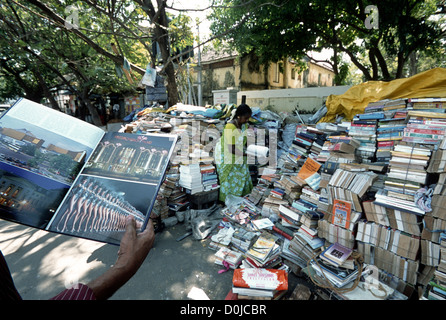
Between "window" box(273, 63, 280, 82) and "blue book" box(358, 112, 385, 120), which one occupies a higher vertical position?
"window" box(273, 63, 280, 82)

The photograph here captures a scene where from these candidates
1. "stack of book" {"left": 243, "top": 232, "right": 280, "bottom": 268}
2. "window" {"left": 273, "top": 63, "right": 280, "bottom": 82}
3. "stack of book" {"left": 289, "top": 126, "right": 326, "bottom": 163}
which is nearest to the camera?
"stack of book" {"left": 243, "top": 232, "right": 280, "bottom": 268}

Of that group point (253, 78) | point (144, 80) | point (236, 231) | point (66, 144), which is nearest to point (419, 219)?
point (236, 231)

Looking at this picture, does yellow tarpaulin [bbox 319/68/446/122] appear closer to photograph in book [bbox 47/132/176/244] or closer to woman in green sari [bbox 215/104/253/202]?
woman in green sari [bbox 215/104/253/202]

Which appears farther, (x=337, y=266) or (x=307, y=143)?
(x=307, y=143)

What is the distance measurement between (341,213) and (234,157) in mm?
2201

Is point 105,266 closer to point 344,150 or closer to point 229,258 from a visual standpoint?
point 229,258

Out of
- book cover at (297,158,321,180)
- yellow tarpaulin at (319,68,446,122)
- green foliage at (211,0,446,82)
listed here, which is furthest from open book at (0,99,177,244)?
green foliage at (211,0,446,82)

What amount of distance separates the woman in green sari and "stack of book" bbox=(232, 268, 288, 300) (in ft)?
7.25

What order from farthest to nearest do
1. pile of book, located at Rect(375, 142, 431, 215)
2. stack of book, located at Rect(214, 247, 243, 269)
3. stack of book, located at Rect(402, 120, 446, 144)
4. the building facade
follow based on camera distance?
the building facade < stack of book, located at Rect(214, 247, 243, 269) < stack of book, located at Rect(402, 120, 446, 144) < pile of book, located at Rect(375, 142, 431, 215)

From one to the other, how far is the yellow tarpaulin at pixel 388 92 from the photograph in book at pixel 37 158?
427cm

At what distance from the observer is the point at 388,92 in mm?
3518

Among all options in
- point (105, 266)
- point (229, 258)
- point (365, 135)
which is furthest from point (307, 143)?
point (105, 266)

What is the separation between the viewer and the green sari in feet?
13.8

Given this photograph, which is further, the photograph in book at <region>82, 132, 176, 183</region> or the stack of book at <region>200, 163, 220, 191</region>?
the stack of book at <region>200, 163, 220, 191</region>
